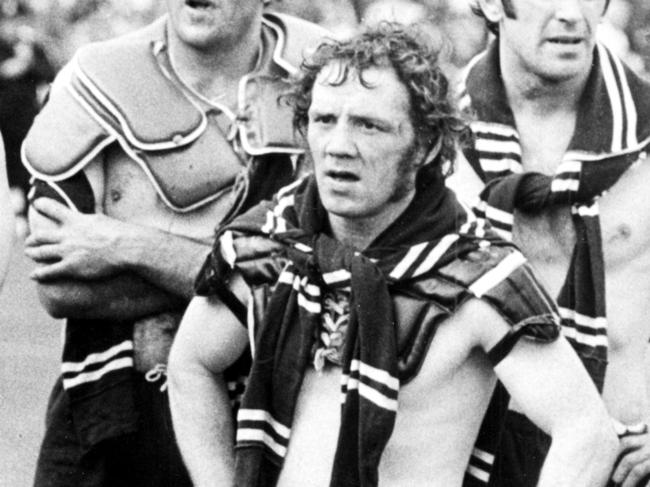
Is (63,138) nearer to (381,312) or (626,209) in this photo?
(381,312)

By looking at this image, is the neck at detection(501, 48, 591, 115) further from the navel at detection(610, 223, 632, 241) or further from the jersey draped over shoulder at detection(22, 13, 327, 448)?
the jersey draped over shoulder at detection(22, 13, 327, 448)

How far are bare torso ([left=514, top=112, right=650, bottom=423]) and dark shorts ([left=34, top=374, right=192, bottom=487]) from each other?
3.27 ft

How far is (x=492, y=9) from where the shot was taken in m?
5.30

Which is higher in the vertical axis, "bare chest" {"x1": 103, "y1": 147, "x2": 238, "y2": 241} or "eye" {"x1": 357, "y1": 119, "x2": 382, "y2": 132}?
"eye" {"x1": 357, "y1": 119, "x2": 382, "y2": 132}

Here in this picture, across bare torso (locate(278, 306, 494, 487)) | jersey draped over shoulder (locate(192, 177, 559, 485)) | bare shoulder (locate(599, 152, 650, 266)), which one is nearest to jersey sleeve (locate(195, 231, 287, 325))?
jersey draped over shoulder (locate(192, 177, 559, 485))

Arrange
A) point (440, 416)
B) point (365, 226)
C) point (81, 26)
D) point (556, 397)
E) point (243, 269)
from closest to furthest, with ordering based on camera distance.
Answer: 1. point (556, 397)
2. point (440, 416)
3. point (365, 226)
4. point (243, 269)
5. point (81, 26)

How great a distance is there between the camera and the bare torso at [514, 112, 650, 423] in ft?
17.0

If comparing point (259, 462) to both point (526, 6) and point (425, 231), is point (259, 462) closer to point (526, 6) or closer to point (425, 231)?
point (425, 231)

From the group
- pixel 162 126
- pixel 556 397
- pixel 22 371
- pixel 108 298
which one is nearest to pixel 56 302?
pixel 108 298

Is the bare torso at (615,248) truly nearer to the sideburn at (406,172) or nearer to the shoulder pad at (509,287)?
the sideburn at (406,172)

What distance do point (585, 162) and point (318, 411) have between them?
39.4 inches

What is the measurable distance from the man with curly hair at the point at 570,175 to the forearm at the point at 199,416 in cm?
74

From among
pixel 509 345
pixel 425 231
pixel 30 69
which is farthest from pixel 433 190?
pixel 30 69

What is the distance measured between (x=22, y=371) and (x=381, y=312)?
5.74 meters
